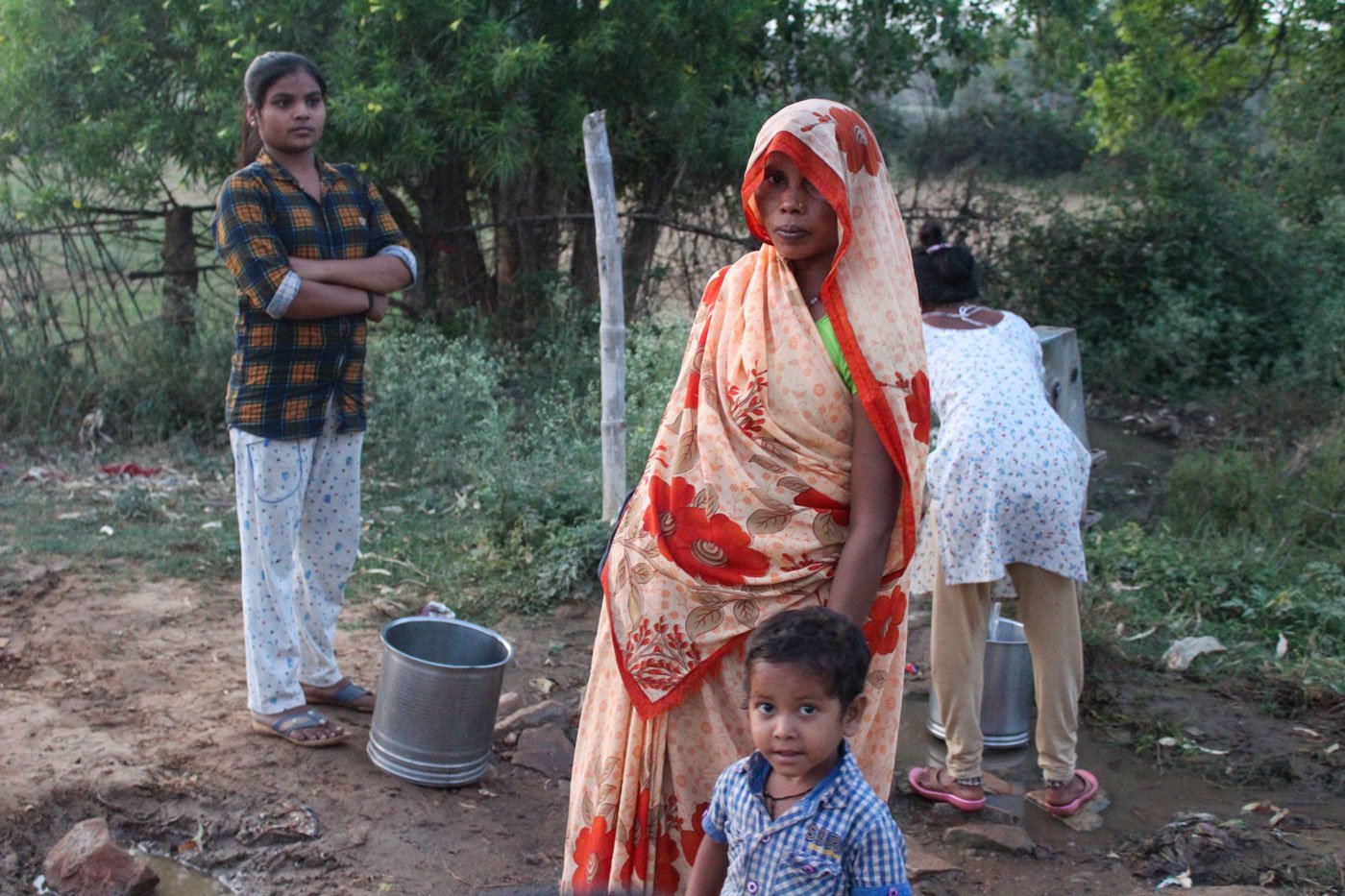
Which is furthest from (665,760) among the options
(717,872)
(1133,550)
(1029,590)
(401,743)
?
(1133,550)

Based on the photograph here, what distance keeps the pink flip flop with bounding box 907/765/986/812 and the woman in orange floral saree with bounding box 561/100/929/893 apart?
1.57m

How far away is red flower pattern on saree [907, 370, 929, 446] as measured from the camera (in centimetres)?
244

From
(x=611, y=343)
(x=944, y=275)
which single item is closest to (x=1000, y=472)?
(x=944, y=275)

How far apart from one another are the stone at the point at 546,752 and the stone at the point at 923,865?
1.12 metres

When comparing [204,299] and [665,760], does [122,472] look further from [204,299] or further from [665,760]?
[665,760]

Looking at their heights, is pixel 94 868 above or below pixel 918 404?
below

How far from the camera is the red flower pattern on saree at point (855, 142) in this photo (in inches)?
98.0

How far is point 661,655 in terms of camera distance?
2561 mm

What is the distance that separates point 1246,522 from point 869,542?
5057 mm

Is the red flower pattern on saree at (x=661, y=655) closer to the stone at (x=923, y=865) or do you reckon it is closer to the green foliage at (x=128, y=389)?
the stone at (x=923, y=865)

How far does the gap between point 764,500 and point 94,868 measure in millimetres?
2067

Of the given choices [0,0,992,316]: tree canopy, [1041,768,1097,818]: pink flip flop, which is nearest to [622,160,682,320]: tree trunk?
[0,0,992,316]: tree canopy

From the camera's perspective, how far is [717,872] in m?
2.33

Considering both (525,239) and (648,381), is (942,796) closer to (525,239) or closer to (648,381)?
(648,381)
